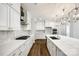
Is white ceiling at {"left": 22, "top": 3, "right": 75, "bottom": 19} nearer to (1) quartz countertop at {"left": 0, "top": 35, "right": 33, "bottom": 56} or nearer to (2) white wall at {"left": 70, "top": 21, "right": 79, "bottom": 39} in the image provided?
(2) white wall at {"left": 70, "top": 21, "right": 79, "bottom": 39}

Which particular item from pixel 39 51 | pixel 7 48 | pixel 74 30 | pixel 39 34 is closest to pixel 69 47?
pixel 7 48

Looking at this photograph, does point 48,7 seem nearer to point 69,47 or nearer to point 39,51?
point 39,51

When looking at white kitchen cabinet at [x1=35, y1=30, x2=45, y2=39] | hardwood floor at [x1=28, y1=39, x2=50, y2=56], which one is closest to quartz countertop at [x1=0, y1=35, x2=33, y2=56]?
hardwood floor at [x1=28, y1=39, x2=50, y2=56]

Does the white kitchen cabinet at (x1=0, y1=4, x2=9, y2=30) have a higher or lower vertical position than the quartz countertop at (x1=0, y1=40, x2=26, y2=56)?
higher

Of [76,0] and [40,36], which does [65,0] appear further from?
[40,36]

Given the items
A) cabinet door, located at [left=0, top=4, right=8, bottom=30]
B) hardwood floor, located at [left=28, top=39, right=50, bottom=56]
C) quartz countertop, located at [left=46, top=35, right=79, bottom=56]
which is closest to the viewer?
quartz countertop, located at [left=46, top=35, right=79, bottom=56]

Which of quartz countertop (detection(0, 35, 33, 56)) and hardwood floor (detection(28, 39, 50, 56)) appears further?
hardwood floor (detection(28, 39, 50, 56))

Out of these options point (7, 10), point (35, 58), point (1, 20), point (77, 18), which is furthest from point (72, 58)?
point (77, 18)

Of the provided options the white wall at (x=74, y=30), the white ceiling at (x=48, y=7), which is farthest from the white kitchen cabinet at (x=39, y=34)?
the white wall at (x=74, y=30)

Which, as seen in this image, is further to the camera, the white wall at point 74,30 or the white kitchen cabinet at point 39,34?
the white kitchen cabinet at point 39,34

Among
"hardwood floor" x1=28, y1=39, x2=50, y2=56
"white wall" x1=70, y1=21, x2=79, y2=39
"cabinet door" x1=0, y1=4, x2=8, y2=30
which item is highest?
"cabinet door" x1=0, y1=4, x2=8, y2=30

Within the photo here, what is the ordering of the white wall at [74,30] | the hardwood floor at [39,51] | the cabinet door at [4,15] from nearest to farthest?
the cabinet door at [4,15]
the hardwood floor at [39,51]
the white wall at [74,30]

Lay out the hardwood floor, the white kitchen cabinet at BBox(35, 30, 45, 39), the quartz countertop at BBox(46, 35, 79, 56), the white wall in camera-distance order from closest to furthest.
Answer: the quartz countertop at BBox(46, 35, 79, 56)
the hardwood floor
the white wall
the white kitchen cabinet at BBox(35, 30, 45, 39)

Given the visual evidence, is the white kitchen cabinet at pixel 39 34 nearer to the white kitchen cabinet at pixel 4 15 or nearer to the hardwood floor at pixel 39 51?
the hardwood floor at pixel 39 51
